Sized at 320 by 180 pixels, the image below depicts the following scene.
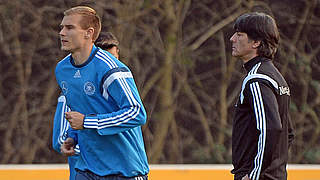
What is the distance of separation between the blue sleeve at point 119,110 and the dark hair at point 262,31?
30.0 inches

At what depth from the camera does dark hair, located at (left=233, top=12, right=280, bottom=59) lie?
3.38 meters

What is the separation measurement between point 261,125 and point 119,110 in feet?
3.06

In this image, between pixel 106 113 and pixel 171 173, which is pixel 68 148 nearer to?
pixel 106 113

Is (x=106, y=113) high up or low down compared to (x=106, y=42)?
down

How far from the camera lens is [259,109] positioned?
3215 millimetres

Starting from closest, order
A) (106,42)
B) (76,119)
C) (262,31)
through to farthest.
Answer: (262,31) → (76,119) → (106,42)

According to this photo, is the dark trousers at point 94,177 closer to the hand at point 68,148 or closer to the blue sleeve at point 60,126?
the hand at point 68,148

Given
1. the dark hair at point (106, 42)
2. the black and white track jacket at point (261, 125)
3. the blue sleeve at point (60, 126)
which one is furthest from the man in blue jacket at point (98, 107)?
the dark hair at point (106, 42)

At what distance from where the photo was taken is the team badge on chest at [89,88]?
3920 millimetres

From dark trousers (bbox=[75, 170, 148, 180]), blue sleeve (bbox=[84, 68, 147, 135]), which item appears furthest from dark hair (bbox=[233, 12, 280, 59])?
dark trousers (bbox=[75, 170, 148, 180])

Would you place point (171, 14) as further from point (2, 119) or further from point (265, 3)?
point (2, 119)

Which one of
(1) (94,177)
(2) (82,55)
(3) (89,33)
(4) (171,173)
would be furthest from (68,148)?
(4) (171,173)

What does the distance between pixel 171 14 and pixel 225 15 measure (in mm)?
751

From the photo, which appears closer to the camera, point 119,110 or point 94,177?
point 119,110
